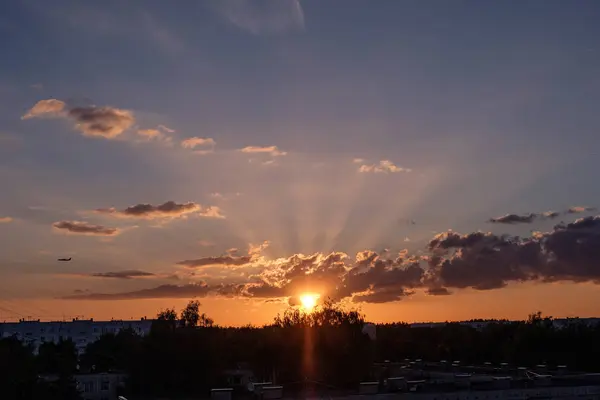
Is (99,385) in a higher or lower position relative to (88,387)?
higher

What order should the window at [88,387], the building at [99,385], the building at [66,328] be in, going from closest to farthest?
the building at [99,385] → the window at [88,387] → the building at [66,328]

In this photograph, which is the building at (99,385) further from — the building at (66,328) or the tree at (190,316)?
the building at (66,328)

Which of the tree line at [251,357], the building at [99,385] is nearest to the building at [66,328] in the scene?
the tree line at [251,357]

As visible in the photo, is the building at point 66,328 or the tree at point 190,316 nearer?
the tree at point 190,316

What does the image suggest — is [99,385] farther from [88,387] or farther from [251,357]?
[251,357]

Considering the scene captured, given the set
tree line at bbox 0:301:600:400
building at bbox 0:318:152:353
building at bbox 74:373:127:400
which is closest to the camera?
tree line at bbox 0:301:600:400

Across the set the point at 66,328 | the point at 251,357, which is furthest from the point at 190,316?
the point at 66,328

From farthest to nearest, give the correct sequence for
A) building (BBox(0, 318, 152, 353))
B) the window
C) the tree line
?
building (BBox(0, 318, 152, 353)) < the window < the tree line

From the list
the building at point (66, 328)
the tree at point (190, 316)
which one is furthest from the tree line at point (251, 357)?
the building at point (66, 328)

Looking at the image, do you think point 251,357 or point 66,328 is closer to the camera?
point 251,357

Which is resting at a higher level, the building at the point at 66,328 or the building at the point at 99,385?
the building at the point at 66,328

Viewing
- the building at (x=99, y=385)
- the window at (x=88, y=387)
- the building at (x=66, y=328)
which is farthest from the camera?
the building at (x=66, y=328)

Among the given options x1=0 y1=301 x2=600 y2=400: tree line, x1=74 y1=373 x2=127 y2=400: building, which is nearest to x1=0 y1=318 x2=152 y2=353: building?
x1=0 y1=301 x2=600 y2=400: tree line

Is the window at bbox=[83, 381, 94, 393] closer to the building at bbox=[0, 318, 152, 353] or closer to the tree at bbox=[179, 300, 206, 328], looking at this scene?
the tree at bbox=[179, 300, 206, 328]
